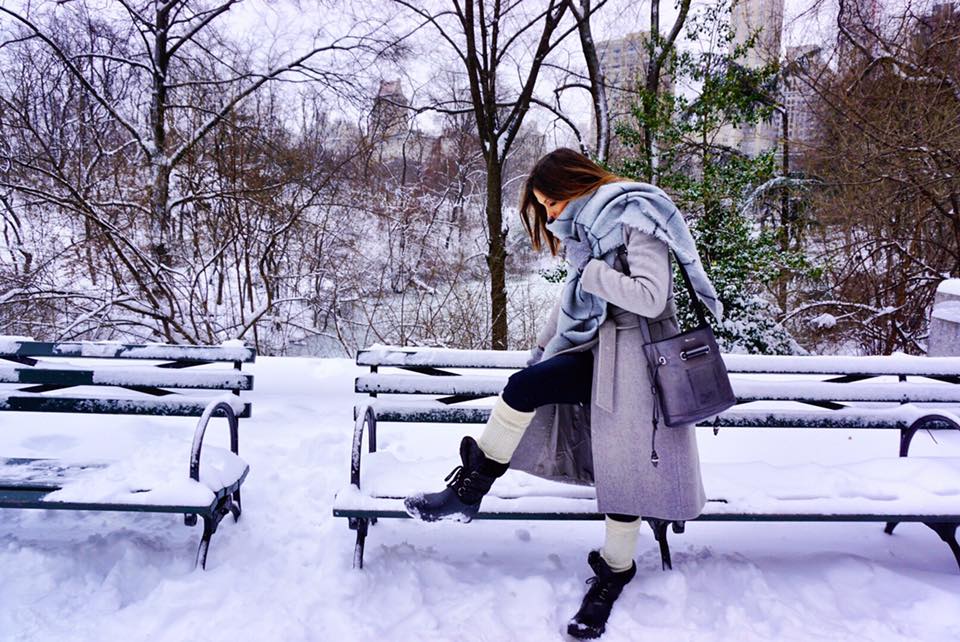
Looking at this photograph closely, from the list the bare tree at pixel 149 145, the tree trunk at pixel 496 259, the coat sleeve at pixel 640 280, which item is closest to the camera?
the coat sleeve at pixel 640 280

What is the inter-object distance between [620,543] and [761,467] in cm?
95

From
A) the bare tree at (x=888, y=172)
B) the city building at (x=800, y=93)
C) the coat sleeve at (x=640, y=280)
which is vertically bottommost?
the coat sleeve at (x=640, y=280)

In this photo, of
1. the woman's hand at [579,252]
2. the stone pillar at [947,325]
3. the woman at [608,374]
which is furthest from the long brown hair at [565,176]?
the stone pillar at [947,325]

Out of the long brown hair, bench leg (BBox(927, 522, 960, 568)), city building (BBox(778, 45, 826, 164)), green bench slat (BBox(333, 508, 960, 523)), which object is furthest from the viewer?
city building (BBox(778, 45, 826, 164))

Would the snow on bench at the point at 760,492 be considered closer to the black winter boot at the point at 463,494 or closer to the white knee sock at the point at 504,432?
the black winter boot at the point at 463,494

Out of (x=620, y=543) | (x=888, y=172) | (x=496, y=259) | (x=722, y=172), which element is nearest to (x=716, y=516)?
(x=620, y=543)

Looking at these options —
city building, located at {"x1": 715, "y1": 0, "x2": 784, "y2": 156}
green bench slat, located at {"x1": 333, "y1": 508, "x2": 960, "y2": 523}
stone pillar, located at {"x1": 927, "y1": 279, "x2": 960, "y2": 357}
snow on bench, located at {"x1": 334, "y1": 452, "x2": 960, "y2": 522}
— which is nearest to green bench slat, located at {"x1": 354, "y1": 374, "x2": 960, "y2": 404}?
snow on bench, located at {"x1": 334, "y1": 452, "x2": 960, "y2": 522}

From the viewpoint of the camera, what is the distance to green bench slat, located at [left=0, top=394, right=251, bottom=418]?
11.0 ft

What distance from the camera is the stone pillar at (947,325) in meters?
5.32

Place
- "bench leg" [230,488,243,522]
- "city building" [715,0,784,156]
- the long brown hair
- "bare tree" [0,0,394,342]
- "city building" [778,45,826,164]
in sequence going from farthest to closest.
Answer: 1. "city building" [778,45,826,164]
2. "city building" [715,0,784,156]
3. "bare tree" [0,0,394,342]
4. "bench leg" [230,488,243,522]
5. the long brown hair

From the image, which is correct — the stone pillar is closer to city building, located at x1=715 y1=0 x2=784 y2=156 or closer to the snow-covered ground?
the snow-covered ground

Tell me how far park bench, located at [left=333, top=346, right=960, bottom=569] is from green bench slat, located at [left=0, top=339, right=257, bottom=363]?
776 mm

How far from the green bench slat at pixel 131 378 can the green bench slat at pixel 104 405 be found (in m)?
0.09

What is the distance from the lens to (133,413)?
3314 millimetres
